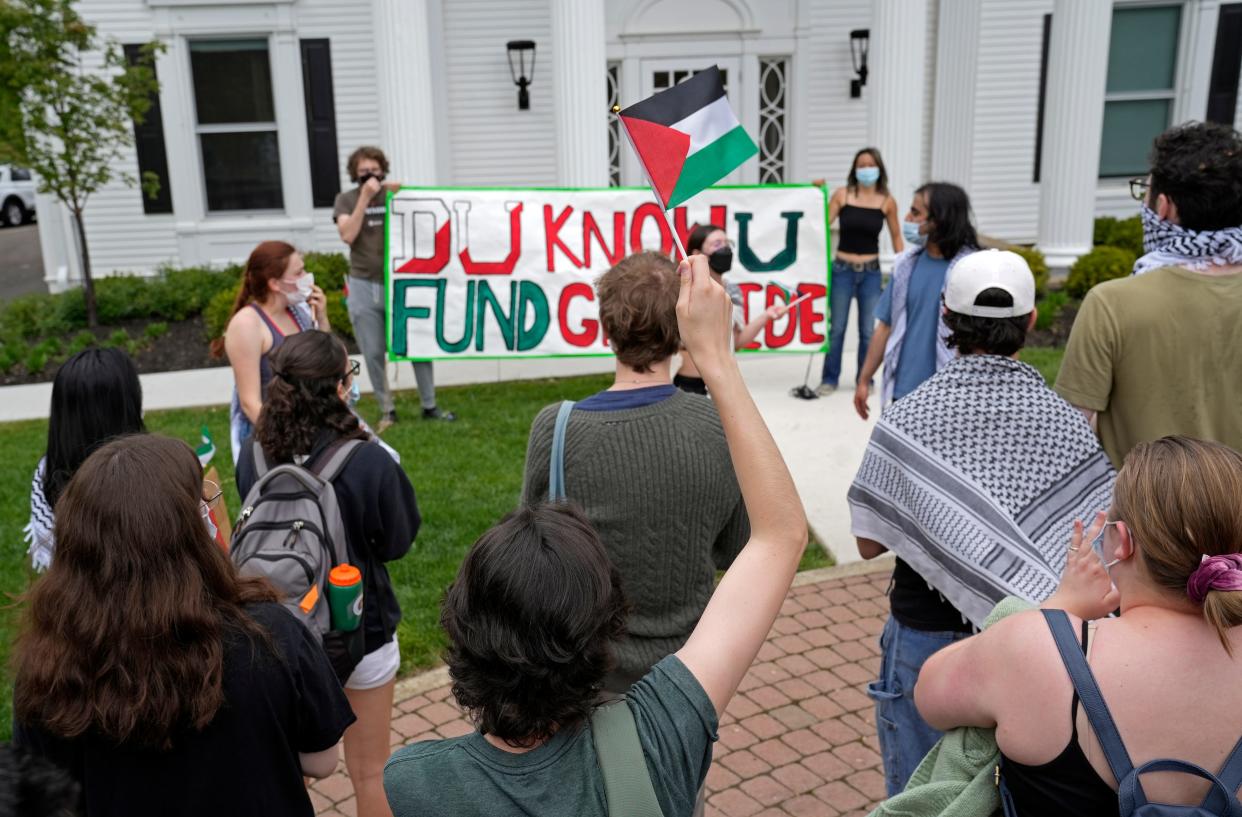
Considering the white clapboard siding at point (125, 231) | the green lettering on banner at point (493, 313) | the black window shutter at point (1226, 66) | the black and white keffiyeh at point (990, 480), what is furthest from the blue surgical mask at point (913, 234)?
the white clapboard siding at point (125, 231)

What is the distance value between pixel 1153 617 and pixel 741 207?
24.6 ft

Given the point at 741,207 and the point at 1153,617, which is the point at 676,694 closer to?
the point at 1153,617

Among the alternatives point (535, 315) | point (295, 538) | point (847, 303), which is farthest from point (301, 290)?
point (847, 303)

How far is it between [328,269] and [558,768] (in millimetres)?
11204

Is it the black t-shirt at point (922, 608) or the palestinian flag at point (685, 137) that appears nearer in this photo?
the palestinian flag at point (685, 137)

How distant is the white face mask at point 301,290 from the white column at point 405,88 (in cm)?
567

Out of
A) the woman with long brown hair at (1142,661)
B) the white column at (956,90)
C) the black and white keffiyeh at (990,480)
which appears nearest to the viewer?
the woman with long brown hair at (1142,661)

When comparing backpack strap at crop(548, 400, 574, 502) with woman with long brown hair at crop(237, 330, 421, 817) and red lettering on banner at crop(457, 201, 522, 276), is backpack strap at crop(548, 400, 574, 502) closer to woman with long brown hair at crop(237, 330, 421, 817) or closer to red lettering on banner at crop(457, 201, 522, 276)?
woman with long brown hair at crop(237, 330, 421, 817)

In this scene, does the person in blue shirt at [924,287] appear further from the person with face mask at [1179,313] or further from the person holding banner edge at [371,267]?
the person holding banner edge at [371,267]

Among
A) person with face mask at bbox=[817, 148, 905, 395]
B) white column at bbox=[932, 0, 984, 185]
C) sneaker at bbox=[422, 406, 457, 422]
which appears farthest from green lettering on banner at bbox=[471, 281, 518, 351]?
white column at bbox=[932, 0, 984, 185]

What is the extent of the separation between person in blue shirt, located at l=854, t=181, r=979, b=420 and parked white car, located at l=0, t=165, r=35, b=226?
87.4ft

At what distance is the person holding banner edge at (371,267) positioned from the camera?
8.14 metres

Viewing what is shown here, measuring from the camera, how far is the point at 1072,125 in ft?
38.8

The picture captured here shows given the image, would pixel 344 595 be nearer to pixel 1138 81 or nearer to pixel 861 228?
pixel 861 228
